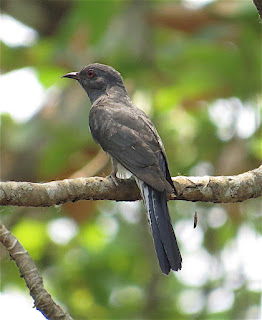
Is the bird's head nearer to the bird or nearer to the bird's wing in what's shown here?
the bird

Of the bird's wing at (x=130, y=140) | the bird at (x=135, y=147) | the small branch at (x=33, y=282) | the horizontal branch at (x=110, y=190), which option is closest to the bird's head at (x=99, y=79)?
the bird at (x=135, y=147)

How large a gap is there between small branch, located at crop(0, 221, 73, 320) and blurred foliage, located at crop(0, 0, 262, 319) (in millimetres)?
2436

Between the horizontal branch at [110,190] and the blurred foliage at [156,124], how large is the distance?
1.64m

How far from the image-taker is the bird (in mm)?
4324

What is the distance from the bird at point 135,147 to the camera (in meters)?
4.32

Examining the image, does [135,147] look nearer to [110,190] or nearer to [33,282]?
[110,190]

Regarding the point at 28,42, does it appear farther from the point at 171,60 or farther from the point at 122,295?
the point at 122,295

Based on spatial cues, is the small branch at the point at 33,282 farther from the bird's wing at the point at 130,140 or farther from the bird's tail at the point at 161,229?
the bird's wing at the point at 130,140

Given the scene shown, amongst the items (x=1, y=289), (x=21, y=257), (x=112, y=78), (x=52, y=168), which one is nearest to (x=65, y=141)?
(x=52, y=168)

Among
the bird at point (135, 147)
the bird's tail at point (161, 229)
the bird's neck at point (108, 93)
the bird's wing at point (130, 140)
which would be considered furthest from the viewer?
the bird's neck at point (108, 93)

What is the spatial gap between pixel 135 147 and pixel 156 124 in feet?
8.06

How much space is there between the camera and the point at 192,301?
7.80 m

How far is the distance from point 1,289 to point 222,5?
3737 millimetres

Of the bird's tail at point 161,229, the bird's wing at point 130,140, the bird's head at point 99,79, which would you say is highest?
the bird's head at point 99,79
